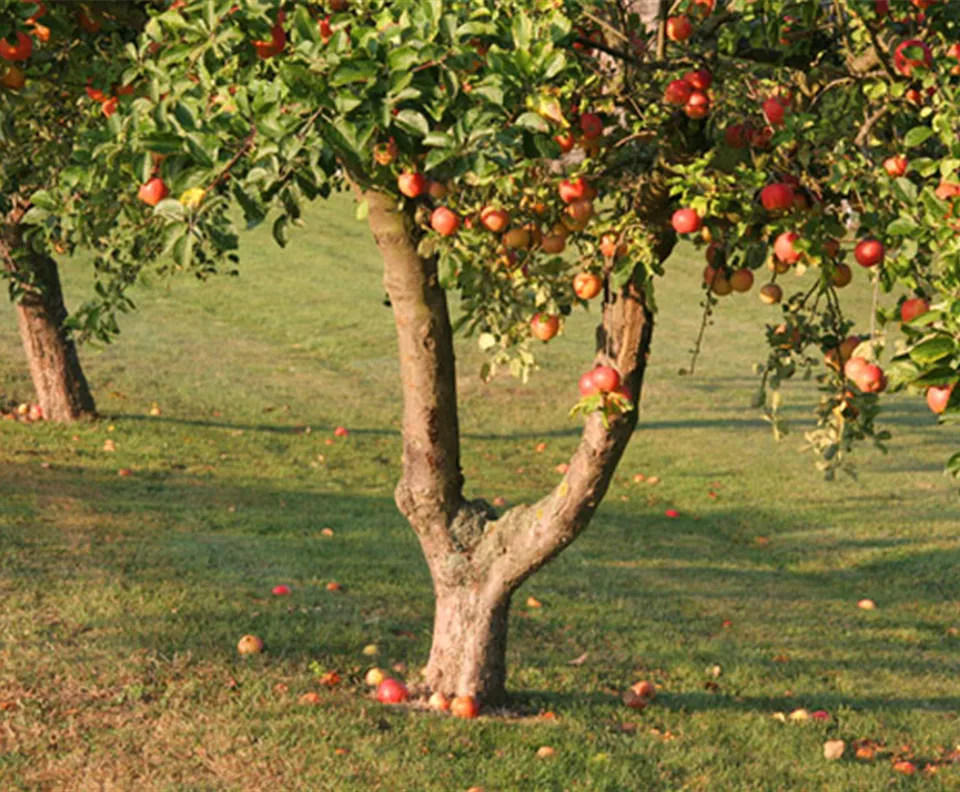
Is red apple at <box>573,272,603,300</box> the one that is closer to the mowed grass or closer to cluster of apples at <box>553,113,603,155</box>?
cluster of apples at <box>553,113,603,155</box>

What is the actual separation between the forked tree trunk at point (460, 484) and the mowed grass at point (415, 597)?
0.46 m

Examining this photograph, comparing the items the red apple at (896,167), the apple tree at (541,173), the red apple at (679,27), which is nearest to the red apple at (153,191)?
the apple tree at (541,173)

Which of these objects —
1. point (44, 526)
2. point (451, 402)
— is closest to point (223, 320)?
point (44, 526)

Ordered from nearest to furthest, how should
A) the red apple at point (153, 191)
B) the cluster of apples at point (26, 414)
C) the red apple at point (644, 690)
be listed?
the red apple at point (153, 191), the red apple at point (644, 690), the cluster of apples at point (26, 414)

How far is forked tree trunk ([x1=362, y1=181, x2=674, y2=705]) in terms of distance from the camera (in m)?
6.14

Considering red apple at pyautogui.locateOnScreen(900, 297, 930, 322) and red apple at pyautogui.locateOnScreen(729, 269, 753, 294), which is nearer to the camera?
red apple at pyautogui.locateOnScreen(900, 297, 930, 322)

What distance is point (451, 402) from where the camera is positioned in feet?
22.2

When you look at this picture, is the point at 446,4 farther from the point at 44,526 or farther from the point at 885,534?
the point at 885,534

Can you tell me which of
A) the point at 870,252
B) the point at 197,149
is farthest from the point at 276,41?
the point at 870,252

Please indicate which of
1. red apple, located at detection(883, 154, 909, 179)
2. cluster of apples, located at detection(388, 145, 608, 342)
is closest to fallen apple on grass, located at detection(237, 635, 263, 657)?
cluster of apples, located at detection(388, 145, 608, 342)

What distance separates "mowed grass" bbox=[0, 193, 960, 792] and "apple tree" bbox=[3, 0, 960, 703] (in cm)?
101

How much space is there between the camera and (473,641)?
6.97m

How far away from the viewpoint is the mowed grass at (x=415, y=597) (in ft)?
21.0

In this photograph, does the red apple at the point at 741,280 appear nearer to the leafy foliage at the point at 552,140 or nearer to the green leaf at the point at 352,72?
the leafy foliage at the point at 552,140
